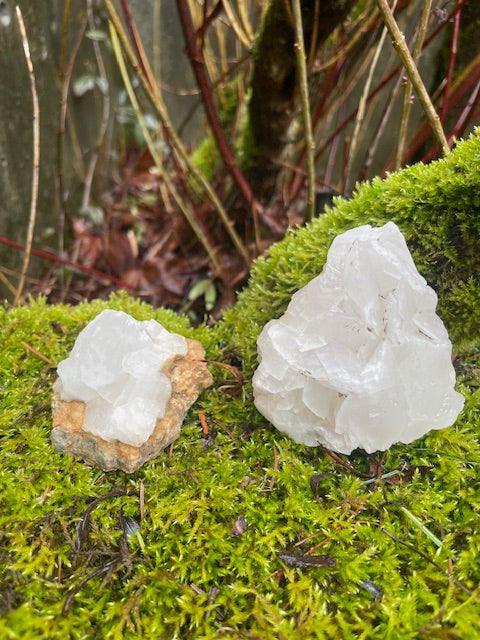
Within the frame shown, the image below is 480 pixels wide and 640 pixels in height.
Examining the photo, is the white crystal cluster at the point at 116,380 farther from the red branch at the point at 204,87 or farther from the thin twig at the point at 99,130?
the thin twig at the point at 99,130

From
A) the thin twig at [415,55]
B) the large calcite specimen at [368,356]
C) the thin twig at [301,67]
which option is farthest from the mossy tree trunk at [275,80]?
the large calcite specimen at [368,356]

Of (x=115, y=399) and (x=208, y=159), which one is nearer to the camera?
(x=115, y=399)

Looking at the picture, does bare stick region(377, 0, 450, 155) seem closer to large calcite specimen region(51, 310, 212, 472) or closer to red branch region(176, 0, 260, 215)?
red branch region(176, 0, 260, 215)

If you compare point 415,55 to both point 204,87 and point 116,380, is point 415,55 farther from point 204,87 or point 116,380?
point 116,380

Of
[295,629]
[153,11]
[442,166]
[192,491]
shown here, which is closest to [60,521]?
[192,491]

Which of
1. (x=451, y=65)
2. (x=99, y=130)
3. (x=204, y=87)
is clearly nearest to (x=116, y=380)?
(x=204, y=87)

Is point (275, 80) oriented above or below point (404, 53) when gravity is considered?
below
